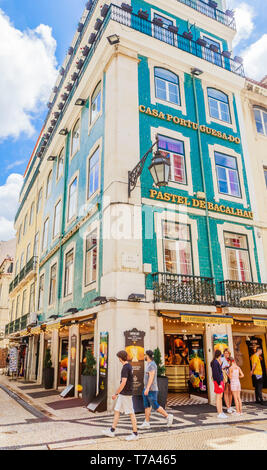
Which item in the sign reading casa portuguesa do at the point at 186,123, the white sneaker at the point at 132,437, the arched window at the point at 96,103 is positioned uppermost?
the arched window at the point at 96,103

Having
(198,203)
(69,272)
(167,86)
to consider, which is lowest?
(69,272)

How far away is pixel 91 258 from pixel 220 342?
5.59 metres

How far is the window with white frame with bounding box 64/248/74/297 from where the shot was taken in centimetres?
1554

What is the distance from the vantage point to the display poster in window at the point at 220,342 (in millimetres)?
11727

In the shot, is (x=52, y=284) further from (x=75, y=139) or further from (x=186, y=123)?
(x=186, y=123)

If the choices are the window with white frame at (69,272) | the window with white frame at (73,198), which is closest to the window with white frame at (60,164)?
the window with white frame at (73,198)

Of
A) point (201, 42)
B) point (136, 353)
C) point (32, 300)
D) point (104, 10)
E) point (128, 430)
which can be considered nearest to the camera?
point (128, 430)

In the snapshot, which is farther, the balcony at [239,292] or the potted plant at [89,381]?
the balcony at [239,292]

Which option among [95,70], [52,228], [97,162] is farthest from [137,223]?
[52,228]

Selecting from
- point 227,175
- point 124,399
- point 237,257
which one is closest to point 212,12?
point 227,175

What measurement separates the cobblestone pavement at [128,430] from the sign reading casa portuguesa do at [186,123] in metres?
10.5

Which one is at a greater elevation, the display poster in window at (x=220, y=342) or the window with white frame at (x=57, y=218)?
the window with white frame at (x=57, y=218)

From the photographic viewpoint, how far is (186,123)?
14391 mm

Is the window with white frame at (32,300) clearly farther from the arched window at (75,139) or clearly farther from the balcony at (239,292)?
the balcony at (239,292)
